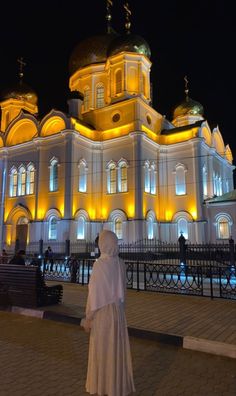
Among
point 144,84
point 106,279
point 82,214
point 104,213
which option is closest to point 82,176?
point 82,214

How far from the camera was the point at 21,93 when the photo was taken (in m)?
34.8

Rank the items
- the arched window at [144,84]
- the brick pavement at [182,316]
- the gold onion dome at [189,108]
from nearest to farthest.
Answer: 1. the brick pavement at [182,316]
2. the arched window at [144,84]
3. the gold onion dome at [189,108]

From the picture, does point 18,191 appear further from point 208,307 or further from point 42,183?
point 208,307

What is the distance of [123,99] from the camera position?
92.9 ft

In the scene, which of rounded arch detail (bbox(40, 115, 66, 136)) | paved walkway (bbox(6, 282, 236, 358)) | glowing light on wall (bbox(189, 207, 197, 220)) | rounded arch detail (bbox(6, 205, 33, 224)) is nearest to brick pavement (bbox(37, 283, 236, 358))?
paved walkway (bbox(6, 282, 236, 358))

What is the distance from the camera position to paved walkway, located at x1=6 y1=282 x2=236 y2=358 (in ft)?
17.3

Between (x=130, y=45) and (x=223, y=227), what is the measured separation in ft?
58.1

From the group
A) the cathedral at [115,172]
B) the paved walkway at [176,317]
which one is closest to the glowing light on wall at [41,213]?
the cathedral at [115,172]

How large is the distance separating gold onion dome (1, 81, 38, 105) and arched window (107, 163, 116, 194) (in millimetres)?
14208

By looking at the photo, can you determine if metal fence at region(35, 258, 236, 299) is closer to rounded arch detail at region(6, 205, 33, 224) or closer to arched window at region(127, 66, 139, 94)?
rounded arch detail at region(6, 205, 33, 224)

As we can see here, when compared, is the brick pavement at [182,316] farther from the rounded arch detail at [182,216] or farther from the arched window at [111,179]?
the arched window at [111,179]

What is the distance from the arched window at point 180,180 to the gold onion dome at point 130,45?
428 inches

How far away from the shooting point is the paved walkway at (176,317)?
5.29 metres

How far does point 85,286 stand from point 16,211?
1842cm
